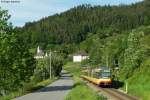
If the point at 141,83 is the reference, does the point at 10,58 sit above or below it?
above

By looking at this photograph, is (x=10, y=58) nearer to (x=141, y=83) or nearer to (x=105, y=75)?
(x=105, y=75)

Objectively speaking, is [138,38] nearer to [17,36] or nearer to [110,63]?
[17,36]

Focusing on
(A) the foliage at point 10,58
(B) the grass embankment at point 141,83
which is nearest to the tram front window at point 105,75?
(B) the grass embankment at point 141,83

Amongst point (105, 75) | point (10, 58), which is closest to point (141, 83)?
point (105, 75)

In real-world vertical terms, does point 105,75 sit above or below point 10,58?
below

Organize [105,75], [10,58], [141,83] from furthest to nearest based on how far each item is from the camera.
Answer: [105,75] < [10,58] < [141,83]

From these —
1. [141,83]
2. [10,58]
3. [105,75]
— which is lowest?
[141,83]

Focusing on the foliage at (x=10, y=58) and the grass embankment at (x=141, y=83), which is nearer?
the grass embankment at (x=141, y=83)

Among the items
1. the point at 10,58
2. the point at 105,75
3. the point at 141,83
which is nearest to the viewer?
the point at 141,83

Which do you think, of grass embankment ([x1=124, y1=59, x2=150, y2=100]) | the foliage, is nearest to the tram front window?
grass embankment ([x1=124, y1=59, x2=150, y2=100])

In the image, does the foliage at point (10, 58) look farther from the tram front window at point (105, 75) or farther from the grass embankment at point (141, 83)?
the grass embankment at point (141, 83)

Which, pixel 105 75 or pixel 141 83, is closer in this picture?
pixel 141 83

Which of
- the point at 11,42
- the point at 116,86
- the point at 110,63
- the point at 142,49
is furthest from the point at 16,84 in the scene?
the point at 110,63

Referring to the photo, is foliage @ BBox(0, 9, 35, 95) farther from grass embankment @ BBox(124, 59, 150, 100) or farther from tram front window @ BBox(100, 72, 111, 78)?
grass embankment @ BBox(124, 59, 150, 100)
